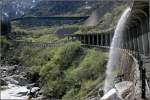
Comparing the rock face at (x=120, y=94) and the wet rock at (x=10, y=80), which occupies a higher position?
the rock face at (x=120, y=94)

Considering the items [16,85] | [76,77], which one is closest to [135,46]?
[76,77]

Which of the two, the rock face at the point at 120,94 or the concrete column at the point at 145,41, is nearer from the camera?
the rock face at the point at 120,94

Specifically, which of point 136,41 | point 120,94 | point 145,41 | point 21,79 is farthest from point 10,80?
point 120,94

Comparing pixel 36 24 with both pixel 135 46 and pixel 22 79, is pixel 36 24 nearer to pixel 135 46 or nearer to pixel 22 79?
pixel 22 79

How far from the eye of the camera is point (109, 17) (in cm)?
8025

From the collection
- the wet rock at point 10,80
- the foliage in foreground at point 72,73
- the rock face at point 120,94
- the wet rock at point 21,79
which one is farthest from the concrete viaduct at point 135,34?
the wet rock at point 10,80

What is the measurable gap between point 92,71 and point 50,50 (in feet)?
97.5

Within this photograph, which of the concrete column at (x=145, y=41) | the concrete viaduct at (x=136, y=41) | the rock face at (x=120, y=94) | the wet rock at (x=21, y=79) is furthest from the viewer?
the wet rock at (x=21, y=79)

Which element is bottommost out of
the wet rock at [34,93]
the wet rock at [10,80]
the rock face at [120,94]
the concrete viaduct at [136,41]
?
the wet rock at [10,80]

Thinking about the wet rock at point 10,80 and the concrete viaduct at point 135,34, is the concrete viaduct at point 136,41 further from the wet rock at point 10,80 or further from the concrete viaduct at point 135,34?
the wet rock at point 10,80

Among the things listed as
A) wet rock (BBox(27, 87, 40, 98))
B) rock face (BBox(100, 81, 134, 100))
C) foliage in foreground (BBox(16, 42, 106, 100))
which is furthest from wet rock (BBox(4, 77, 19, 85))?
rock face (BBox(100, 81, 134, 100))

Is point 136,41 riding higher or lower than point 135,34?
lower

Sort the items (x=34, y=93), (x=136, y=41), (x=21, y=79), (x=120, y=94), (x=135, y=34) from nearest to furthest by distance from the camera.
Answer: (x=120, y=94)
(x=136, y=41)
(x=135, y=34)
(x=34, y=93)
(x=21, y=79)

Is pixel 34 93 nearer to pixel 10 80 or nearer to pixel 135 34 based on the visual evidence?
pixel 135 34
